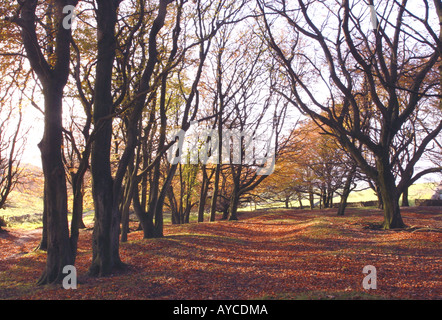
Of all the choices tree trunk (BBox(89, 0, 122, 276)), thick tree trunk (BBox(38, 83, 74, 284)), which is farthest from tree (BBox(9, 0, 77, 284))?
tree trunk (BBox(89, 0, 122, 276))

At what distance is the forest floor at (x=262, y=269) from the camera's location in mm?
6125

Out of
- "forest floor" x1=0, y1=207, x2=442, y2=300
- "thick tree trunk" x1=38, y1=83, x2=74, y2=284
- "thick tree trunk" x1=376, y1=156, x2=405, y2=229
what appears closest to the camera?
"forest floor" x1=0, y1=207, x2=442, y2=300

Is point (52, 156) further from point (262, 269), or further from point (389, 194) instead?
point (389, 194)

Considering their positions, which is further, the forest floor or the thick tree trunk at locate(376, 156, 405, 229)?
the thick tree trunk at locate(376, 156, 405, 229)

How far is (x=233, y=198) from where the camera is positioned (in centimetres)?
2364

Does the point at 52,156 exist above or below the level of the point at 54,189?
above

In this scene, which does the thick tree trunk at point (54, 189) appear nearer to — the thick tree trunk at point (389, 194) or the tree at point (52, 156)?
the tree at point (52, 156)

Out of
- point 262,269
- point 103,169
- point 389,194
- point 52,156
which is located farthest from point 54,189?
point 389,194

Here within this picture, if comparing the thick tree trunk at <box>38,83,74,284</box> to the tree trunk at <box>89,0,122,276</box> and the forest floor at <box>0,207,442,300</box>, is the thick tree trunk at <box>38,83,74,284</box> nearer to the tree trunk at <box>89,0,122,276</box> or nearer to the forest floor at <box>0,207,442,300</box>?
the forest floor at <box>0,207,442,300</box>

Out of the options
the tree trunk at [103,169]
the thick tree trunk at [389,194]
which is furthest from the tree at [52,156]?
the thick tree trunk at [389,194]

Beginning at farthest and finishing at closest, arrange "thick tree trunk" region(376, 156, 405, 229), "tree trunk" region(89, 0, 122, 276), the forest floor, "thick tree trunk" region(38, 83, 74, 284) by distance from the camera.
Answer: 1. "thick tree trunk" region(376, 156, 405, 229)
2. "tree trunk" region(89, 0, 122, 276)
3. "thick tree trunk" region(38, 83, 74, 284)
4. the forest floor

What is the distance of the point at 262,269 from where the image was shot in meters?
8.13

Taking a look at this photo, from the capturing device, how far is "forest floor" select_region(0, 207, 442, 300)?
6125 millimetres

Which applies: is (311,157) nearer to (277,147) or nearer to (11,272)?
(277,147)
